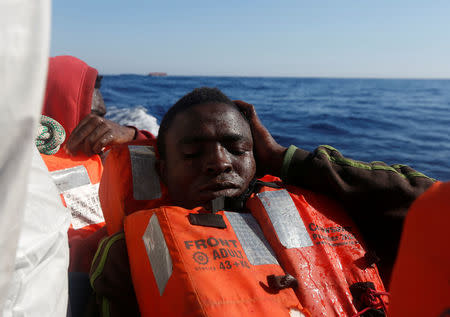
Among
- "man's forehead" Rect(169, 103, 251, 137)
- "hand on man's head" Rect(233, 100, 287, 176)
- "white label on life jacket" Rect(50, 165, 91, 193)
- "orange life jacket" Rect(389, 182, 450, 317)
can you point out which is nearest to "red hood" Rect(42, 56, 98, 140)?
"white label on life jacket" Rect(50, 165, 91, 193)

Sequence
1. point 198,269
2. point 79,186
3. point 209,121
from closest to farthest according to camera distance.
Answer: point 198,269, point 209,121, point 79,186

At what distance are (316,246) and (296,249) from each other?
0.10 metres

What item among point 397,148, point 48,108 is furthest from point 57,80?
point 397,148

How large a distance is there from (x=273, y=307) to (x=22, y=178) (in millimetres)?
907

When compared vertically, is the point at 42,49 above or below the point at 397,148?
above

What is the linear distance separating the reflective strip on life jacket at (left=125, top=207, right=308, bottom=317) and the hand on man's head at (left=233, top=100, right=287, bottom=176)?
49 cm

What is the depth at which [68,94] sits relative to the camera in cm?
304

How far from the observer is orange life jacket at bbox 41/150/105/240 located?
2.41 meters

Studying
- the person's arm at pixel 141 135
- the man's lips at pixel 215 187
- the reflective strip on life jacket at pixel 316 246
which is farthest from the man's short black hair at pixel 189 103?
the person's arm at pixel 141 135

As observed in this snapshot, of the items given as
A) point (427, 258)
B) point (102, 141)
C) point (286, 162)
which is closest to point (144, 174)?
point (286, 162)

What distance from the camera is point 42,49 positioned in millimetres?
505

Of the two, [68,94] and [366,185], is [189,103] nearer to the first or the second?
[366,185]

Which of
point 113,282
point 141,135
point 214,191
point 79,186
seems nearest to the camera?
point 113,282

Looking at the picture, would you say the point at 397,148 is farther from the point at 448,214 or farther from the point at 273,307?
the point at 448,214
